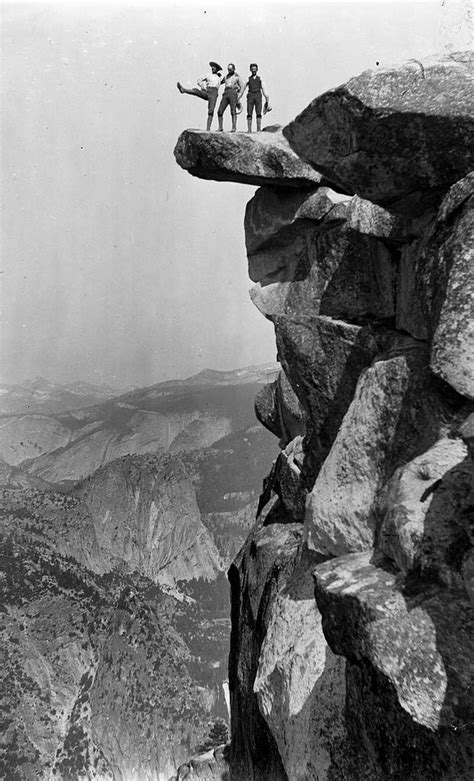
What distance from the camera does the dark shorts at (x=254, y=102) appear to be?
27688 millimetres

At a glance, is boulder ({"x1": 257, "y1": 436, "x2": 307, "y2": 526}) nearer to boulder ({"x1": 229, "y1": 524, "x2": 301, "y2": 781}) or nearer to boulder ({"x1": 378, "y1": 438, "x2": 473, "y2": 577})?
boulder ({"x1": 229, "y1": 524, "x2": 301, "y2": 781})

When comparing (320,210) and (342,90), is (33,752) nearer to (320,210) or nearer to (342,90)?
(320,210)

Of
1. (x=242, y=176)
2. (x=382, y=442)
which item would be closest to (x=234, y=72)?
(x=242, y=176)

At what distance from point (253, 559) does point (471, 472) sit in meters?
12.1

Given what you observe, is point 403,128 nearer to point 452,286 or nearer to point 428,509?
point 452,286

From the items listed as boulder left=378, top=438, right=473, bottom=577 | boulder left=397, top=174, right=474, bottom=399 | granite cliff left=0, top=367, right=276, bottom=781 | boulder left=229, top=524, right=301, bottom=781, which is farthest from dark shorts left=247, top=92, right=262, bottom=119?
granite cliff left=0, top=367, right=276, bottom=781

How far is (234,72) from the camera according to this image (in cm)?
2705

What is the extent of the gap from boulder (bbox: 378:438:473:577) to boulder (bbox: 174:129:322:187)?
55.5 ft

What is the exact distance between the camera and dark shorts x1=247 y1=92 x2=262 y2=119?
27.7 m

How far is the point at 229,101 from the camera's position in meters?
27.2

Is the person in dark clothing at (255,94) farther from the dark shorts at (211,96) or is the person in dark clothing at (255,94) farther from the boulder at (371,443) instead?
the boulder at (371,443)

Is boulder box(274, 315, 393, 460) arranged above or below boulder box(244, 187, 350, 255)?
below

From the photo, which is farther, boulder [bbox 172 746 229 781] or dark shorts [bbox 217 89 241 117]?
dark shorts [bbox 217 89 241 117]

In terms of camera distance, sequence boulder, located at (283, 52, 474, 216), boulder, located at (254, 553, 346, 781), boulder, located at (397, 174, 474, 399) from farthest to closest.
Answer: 1. boulder, located at (254, 553, 346, 781)
2. boulder, located at (283, 52, 474, 216)
3. boulder, located at (397, 174, 474, 399)
